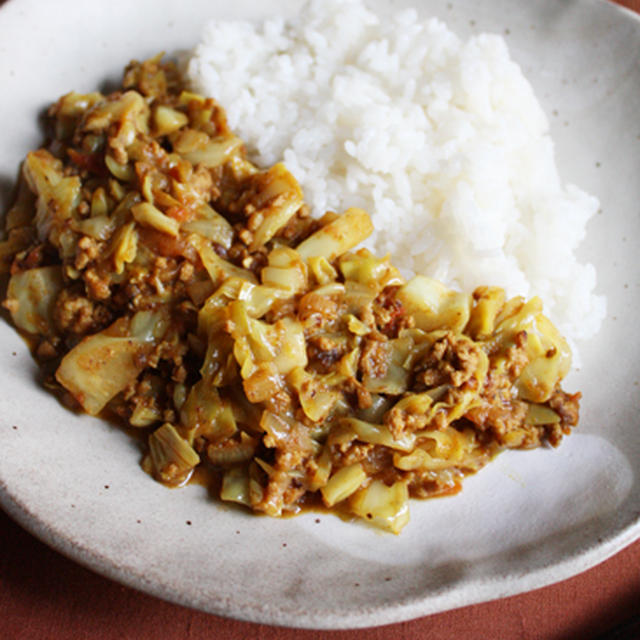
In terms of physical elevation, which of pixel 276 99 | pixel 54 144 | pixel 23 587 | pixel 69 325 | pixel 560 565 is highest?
pixel 276 99

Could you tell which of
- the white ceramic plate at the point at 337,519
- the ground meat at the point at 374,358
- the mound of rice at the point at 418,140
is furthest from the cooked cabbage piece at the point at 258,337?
the mound of rice at the point at 418,140

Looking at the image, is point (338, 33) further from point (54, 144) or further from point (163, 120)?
point (54, 144)

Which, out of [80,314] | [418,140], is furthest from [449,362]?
[80,314]

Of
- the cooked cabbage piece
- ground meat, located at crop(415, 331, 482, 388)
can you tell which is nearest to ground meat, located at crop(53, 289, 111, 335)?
the cooked cabbage piece

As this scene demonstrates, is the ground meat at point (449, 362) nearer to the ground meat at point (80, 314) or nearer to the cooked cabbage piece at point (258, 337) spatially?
the cooked cabbage piece at point (258, 337)

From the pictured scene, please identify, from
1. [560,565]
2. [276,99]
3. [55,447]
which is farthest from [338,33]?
[560,565]
